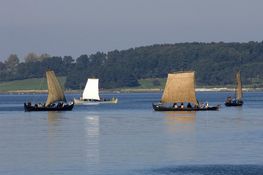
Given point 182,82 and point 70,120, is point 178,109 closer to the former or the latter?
point 182,82

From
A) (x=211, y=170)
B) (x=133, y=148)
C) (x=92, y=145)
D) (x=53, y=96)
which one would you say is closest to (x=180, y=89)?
(x=53, y=96)

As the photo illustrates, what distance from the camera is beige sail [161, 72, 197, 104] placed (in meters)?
162

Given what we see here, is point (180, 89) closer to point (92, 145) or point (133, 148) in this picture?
point (92, 145)

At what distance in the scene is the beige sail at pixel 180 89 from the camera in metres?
162

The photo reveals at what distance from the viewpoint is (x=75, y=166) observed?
71.4m

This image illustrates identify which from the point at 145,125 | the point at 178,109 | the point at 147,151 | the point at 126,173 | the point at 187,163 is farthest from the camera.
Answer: the point at 178,109

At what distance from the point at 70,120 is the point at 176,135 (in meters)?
39.9


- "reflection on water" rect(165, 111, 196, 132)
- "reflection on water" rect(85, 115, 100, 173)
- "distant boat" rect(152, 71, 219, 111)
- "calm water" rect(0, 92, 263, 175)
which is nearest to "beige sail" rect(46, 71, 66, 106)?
"distant boat" rect(152, 71, 219, 111)

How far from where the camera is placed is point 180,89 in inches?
6403

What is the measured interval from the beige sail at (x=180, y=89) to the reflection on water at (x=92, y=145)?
34742 mm

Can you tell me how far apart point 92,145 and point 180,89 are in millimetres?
75005

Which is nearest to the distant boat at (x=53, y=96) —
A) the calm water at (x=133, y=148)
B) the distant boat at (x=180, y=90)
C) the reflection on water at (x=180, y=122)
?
the distant boat at (x=180, y=90)

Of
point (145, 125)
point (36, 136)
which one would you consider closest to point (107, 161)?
point (36, 136)

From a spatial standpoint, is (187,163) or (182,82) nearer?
(187,163)
